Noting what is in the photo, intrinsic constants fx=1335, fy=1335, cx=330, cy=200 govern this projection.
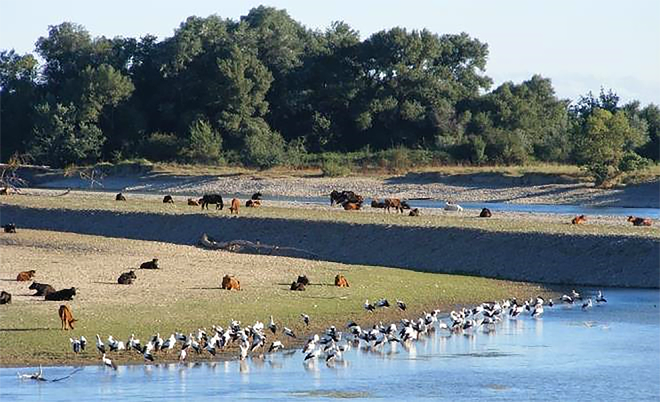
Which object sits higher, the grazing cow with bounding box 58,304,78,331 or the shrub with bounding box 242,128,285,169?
the shrub with bounding box 242,128,285,169

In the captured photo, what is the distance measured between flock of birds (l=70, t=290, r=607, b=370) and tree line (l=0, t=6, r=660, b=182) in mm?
51652

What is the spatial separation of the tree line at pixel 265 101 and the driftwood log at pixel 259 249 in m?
39.0

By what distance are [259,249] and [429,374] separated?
1830cm

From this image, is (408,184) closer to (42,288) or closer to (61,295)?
(42,288)

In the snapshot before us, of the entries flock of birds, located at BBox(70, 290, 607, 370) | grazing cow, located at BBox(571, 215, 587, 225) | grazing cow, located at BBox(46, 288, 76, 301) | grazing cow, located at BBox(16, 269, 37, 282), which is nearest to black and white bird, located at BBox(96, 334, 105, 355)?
flock of birds, located at BBox(70, 290, 607, 370)

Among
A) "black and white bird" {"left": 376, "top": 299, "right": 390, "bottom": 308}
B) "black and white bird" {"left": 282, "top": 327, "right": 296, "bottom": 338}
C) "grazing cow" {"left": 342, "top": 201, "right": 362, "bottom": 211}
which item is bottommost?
"black and white bird" {"left": 282, "top": 327, "right": 296, "bottom": 338}

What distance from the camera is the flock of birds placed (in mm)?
21328

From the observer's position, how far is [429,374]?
20984mm

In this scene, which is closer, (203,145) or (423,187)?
(423,187)

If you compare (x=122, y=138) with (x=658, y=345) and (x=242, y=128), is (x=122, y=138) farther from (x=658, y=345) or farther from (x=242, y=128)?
(x=658, y=345)

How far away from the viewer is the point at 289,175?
2923 inches

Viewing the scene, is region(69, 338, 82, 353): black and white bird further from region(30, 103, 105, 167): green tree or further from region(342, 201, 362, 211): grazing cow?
region(30, 103, 105, 167): green tree

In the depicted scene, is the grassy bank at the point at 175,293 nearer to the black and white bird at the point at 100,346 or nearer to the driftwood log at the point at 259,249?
the black and white bird at the point at 100,346

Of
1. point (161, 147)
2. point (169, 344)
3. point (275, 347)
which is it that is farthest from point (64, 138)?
point (169, 344)
